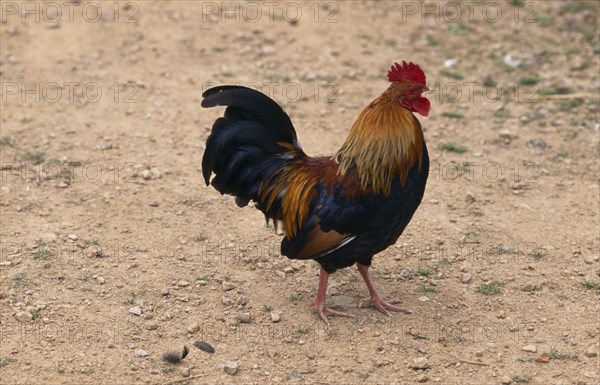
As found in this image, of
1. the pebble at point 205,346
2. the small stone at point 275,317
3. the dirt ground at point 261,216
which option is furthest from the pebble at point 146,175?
the pebble at point 205,346

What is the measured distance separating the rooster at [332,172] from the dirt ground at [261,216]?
0.63m

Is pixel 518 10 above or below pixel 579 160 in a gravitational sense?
above

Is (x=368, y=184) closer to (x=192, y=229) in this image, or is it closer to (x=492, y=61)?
(x=192, y=229)

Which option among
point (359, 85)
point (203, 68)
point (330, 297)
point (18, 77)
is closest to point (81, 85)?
point (18, 77)

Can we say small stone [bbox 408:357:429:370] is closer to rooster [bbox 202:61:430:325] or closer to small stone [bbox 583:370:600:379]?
rooster [bbox 202:61:430:325]

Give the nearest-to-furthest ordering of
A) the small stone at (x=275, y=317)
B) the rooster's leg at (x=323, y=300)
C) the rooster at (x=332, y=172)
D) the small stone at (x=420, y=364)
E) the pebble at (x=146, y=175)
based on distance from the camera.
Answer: the small stone at (x=420, y=364)
the rooster at (x=332, y=172)
the small stone at (x=275, y=317)
the rooster's leg at (x=323, y=300)
the pebble at (x=146, y=175)

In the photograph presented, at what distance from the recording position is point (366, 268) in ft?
21.3

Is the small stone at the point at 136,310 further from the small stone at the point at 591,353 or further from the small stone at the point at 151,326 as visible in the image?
the small stone at the point at 591,353

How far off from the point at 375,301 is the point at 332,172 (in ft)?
3.54

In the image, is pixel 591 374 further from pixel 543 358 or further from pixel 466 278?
pixel 466 278

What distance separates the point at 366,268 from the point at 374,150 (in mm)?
1020

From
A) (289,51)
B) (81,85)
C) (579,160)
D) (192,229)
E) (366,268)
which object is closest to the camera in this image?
(366,268)

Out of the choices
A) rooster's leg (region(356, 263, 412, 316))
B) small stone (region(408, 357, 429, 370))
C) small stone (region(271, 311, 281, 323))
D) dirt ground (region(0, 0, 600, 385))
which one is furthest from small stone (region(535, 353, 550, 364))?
small stone (region(271, 311, 281, 323))

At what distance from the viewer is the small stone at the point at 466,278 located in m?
6.83
